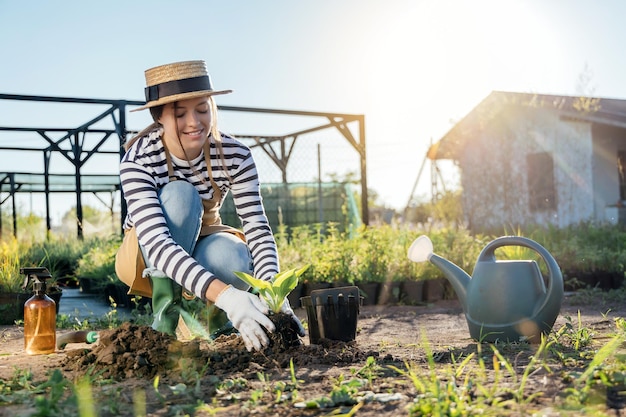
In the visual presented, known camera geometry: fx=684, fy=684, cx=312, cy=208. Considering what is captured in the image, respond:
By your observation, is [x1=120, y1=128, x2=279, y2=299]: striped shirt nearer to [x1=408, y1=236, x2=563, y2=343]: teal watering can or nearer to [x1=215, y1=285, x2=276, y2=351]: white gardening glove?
[x1=215, y1=285, x2=276, y2=351]: white gardening glove

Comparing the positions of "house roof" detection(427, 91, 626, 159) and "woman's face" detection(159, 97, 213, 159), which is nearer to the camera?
"woman's face" detection(159, 97, 213, 159)

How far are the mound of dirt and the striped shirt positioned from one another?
9.1 inches

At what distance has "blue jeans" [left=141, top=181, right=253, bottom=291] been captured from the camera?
2.87 m

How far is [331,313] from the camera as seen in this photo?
293 centimetres

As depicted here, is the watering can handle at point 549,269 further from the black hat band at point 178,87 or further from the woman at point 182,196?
the black hat band at point 178,87

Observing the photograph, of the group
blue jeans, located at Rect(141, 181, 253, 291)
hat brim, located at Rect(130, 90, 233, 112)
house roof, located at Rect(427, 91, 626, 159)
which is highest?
house roof, located at Rect(427, 91, 626, 159)

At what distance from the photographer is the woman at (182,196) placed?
2771 mm

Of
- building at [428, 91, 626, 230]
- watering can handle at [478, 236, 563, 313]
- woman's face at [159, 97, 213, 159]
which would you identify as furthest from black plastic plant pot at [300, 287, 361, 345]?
building at [428, 91, 626, 230]

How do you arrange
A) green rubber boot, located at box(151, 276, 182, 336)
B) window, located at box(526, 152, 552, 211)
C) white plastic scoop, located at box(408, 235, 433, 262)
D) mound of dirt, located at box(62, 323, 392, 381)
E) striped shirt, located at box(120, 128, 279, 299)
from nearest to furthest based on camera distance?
mound of dirt, located at box(62, 323, 392, 381) < striped shirt, located at box(120, 128, 279, 299) < green rubber boot, located at box(151, 276, 182, 336) < white plastic scoop, located at box(408, 235, 433, 262) < window, located at box(526, 152, 552, 211)

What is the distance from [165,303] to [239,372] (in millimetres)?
739

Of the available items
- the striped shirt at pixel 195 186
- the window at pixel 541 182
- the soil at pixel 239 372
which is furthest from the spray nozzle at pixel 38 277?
the window at pixel 541 182

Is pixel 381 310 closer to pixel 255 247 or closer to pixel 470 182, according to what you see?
pixel 255 247

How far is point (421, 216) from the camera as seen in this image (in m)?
18.3

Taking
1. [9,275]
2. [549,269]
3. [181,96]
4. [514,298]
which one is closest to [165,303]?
[181,96]
